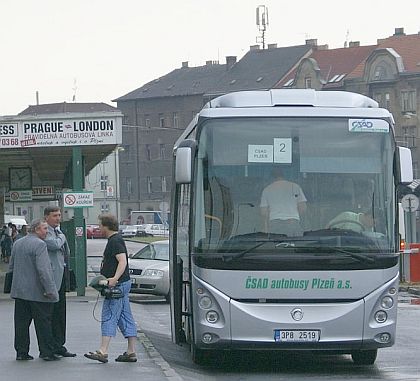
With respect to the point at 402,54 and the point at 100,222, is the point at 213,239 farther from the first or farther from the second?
the point at 402,54

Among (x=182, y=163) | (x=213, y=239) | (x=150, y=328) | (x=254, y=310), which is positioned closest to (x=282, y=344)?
(x=254, y=310)

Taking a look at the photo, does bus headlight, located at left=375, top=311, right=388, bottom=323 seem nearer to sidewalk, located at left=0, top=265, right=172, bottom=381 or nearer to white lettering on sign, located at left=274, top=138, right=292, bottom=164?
white lettering on sign, located at left=274, top=138, right=292, bottom=164

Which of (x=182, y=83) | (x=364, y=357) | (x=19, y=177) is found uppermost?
(x=182, y=83)

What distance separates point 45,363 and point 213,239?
2.40 metres

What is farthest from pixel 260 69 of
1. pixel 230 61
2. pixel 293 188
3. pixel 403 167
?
pixel 293 188

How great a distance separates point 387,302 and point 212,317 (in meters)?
1.94

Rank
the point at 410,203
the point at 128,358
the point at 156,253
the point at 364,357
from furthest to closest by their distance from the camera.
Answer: the point at 410,203
the point at 156,253
the point at 364,357
the point at 128,358

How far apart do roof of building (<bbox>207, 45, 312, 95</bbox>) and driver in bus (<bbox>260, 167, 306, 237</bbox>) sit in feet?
338

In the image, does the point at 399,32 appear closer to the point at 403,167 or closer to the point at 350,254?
the point at 403,167

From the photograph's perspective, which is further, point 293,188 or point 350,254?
point 293,188

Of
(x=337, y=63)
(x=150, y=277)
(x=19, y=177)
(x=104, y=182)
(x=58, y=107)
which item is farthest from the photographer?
(x=58, y=107)

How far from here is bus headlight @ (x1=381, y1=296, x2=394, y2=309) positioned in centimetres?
1410

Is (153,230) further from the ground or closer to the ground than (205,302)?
closer to the ground

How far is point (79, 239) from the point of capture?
3055 cm
